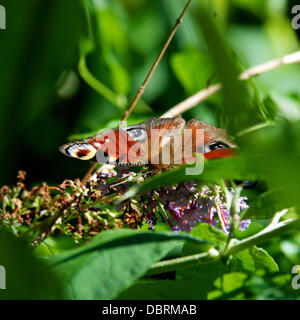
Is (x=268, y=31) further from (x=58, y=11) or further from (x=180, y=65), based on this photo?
(x=58, y=11)

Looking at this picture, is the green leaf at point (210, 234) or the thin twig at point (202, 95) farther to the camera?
the thin twig at point (202, 95)

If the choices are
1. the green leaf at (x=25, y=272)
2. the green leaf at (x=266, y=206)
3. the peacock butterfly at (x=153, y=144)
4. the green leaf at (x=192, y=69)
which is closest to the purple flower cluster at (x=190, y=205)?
the peacock butterfly at (x=153, y=144)

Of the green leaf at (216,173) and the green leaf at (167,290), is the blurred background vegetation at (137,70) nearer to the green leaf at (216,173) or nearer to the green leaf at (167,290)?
the green leaf at (167,290)

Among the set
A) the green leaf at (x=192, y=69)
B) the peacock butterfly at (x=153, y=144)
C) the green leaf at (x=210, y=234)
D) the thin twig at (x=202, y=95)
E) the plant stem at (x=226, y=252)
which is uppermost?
the green leaf at (x=192, y=69)

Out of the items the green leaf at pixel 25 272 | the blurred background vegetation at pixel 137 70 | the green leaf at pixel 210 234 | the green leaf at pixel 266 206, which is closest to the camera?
the green leaf at pixel 25 272

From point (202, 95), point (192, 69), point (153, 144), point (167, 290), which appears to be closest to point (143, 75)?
point (192, 69)

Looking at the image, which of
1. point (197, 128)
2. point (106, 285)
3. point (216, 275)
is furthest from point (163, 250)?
point (197, 128)

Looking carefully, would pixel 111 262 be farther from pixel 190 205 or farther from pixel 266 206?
pixel 190 205
